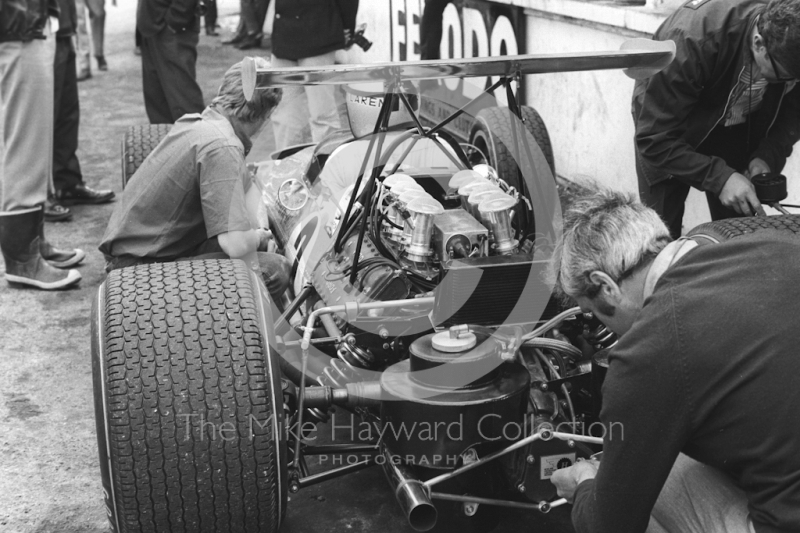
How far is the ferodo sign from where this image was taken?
273 inches

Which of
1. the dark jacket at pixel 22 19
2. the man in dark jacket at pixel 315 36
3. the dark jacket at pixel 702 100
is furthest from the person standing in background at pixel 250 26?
the dark jacket at pixel 702 100

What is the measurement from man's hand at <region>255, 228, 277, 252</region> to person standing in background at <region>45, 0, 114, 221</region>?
2724 mm

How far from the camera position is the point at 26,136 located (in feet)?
16.2

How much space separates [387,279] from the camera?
9.95ft

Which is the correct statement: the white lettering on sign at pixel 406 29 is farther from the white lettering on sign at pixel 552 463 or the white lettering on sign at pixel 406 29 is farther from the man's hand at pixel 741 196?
the white lettering on sign at pixel 552 463

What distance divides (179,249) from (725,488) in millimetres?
2506

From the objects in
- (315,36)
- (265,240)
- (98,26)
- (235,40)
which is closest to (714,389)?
(265,240)

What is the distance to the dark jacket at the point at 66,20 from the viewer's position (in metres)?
6.21

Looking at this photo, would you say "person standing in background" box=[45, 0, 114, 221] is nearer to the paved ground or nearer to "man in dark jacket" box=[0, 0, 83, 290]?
the paved ground

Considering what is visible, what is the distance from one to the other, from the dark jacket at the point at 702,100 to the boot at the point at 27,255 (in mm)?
3300

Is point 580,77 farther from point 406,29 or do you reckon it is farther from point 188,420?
point 188,420

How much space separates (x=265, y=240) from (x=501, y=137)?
4.14 ft

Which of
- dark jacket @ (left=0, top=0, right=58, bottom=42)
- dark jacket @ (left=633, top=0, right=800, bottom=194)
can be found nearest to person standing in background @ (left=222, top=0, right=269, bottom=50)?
dark jacket @ (left=0, top=0, right=58, bottom=42)

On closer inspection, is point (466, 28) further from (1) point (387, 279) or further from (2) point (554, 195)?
(1) point (387, 279)
